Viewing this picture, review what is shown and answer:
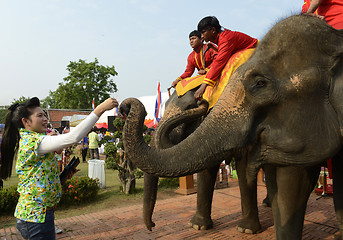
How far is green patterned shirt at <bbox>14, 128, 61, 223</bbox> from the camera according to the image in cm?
243

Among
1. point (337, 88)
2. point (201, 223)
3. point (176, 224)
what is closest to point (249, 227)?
point (201, 223)

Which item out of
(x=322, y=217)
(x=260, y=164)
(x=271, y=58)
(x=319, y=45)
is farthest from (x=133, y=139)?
(x=322, y=217)

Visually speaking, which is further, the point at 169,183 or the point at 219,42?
the point at 169,183

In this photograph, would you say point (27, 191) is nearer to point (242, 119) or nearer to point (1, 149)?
point (1, 149)

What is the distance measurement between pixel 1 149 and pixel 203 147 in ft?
6.47

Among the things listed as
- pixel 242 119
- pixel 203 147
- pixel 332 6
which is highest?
pixel 332 6

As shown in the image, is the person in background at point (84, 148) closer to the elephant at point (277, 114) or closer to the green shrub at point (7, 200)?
the green shrub at point (7, 200)

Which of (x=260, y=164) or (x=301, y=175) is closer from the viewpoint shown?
(x=260, y=164)

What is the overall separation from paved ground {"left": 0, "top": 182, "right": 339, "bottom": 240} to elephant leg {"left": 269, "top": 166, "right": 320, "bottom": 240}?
1.63 m

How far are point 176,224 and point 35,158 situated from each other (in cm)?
285

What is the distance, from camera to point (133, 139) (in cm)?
197

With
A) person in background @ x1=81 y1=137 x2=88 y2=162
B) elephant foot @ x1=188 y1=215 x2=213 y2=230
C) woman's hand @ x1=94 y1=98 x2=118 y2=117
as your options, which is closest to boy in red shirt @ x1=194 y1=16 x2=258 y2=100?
woman's hand @ x1=94 y1=98 x2=118 y2=117

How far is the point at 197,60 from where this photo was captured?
13.4ft

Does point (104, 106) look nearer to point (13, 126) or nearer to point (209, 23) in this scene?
point (13, 126)
